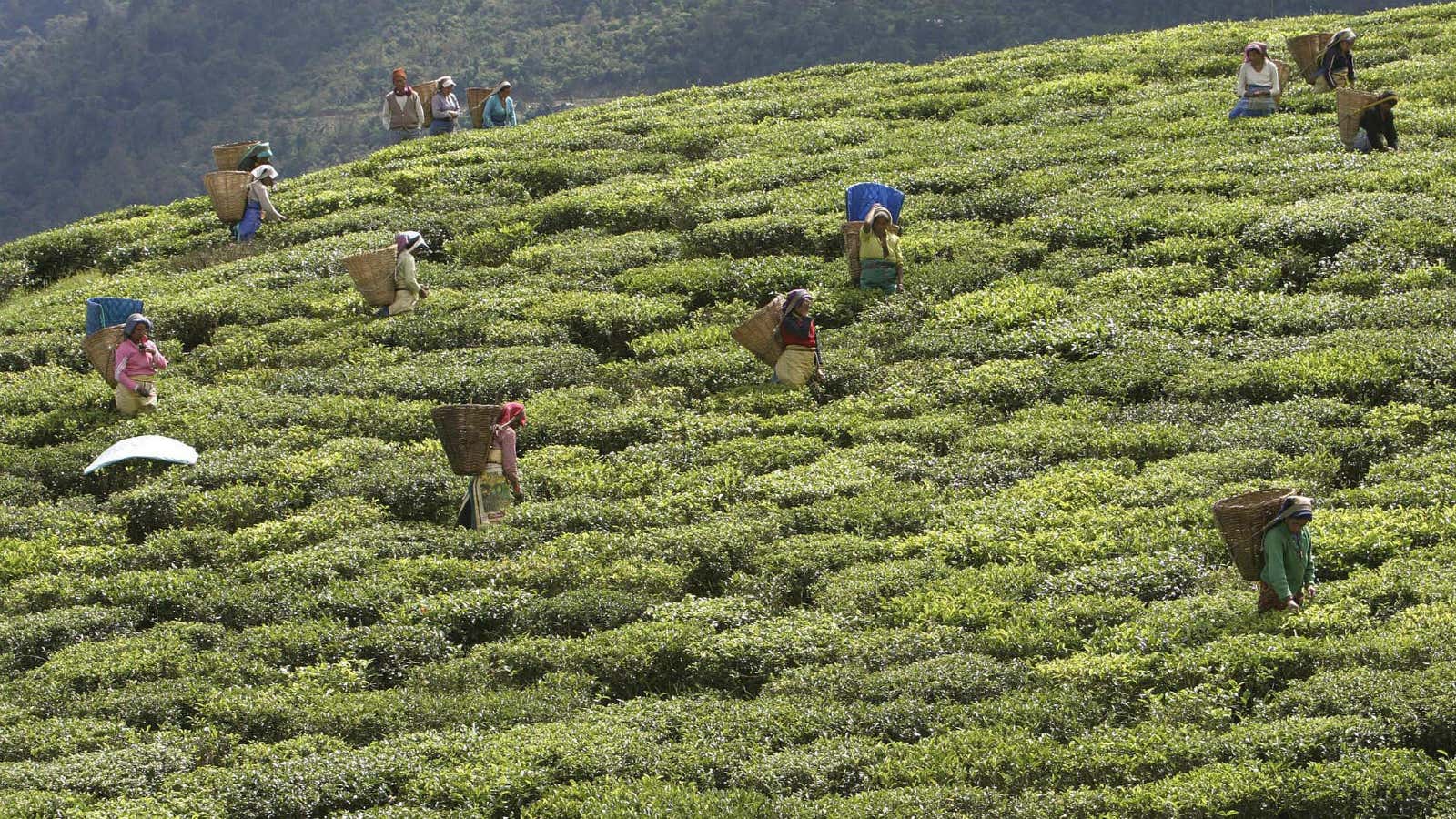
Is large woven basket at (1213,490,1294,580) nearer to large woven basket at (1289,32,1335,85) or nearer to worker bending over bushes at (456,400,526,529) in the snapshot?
worker bending over bushes at (456,400,526,529)

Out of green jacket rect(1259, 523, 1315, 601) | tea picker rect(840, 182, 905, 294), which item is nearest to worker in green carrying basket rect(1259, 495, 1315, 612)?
green jacket rect(1259, 523, 1315, 601)

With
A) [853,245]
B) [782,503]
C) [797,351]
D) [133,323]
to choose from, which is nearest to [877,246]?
[853,245]

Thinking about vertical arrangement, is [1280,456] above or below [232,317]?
below

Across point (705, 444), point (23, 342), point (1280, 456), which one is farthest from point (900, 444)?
point (23, 342)

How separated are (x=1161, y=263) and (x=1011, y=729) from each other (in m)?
12.4

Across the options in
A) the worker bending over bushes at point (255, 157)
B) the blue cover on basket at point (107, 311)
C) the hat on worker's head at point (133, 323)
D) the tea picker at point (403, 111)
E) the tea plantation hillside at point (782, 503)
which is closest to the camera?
the tea plantation hillside at point (782, 503)

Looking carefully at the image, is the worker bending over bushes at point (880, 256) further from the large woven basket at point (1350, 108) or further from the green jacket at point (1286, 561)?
the green jacket at point (1286, 561)

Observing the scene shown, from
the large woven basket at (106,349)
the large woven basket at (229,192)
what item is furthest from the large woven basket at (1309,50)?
the large woven basket at (106,349)

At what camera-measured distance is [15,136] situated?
411 feet

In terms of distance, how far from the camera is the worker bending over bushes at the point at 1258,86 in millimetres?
28938

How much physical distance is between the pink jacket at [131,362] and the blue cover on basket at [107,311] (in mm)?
1292

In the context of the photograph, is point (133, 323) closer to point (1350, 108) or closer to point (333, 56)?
point (1350, 108)

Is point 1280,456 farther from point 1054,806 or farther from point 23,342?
point 23,342

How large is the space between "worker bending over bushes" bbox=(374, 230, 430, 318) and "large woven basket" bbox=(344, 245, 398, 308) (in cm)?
10
